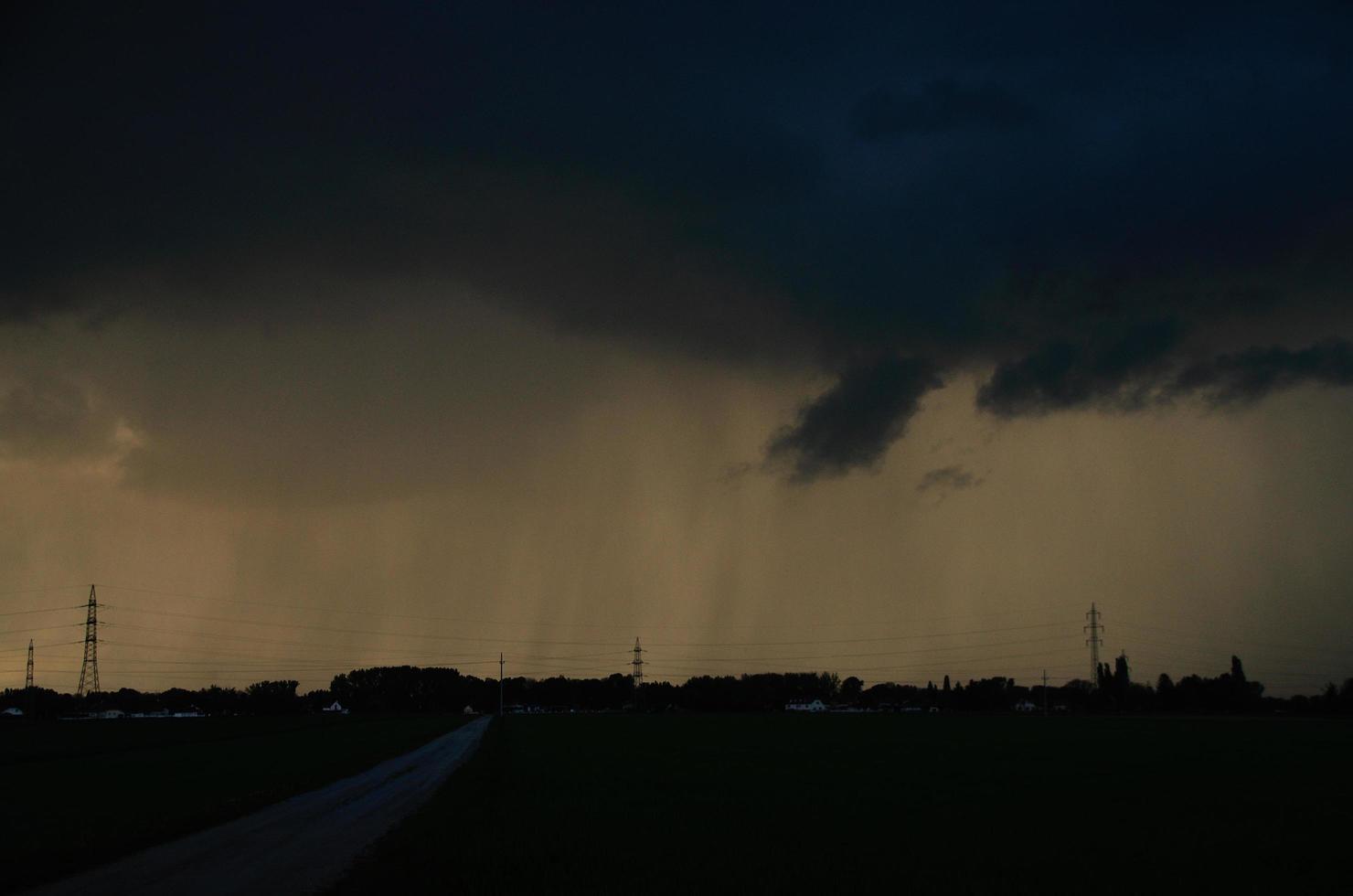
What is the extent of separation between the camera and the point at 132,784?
4869 cm

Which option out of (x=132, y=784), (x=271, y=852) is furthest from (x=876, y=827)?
(x=132, y=784)

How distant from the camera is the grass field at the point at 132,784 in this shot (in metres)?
26.6

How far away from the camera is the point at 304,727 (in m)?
A: 138

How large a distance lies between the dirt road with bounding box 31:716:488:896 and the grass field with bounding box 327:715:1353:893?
1.14 meters

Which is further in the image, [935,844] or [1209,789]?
[1209,789]

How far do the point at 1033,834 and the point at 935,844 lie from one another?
3.41 metres

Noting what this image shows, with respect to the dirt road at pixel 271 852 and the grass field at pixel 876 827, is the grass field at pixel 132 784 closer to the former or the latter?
the dirt road at pixel 271 852

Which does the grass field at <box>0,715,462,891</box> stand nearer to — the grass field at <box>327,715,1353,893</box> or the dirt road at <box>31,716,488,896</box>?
the dirt road at <box>31,716,488,896</box>

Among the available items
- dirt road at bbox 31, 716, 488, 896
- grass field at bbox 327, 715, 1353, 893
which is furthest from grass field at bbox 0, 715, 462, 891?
grass field at bbox 327, 715, 1353, 893

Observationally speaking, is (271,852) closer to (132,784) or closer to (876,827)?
(876,827)

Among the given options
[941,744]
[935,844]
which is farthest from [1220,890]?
[941,744]

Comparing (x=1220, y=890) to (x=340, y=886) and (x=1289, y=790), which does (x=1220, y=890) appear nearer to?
(x=340, y=886)

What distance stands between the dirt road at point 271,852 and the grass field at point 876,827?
114 cm

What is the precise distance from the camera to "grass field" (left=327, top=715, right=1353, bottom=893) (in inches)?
812
